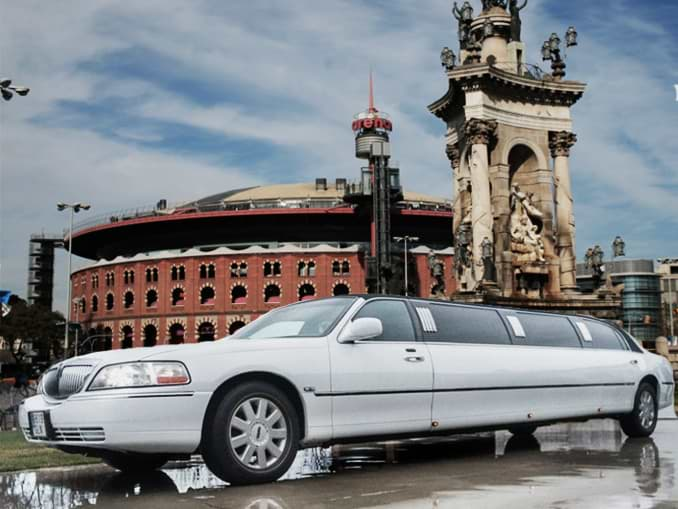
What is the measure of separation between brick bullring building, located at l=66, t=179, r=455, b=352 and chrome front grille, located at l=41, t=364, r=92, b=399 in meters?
64.9

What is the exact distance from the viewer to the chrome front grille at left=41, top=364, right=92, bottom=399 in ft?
20.9

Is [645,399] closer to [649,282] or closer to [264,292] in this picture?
[264,292]

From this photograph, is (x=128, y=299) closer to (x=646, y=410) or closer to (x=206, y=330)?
(x=206, y=330)

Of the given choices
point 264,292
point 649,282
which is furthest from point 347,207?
point 649,282

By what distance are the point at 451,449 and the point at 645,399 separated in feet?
10.2

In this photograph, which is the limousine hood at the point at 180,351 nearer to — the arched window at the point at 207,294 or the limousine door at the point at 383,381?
the limousine door at the point at 383,381

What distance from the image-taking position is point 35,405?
21.6 feet

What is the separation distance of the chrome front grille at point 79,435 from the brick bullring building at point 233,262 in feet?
214

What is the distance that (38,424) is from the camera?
6.45m

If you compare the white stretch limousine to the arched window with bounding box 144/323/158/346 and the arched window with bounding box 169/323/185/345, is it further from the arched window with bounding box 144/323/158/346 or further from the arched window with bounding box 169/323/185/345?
the arched window with bounding box 144/323/158/346

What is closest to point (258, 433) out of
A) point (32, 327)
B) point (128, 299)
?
point (128, 299)

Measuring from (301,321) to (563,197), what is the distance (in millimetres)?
24499

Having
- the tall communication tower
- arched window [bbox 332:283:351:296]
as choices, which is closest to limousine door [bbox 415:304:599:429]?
the tall communication tower

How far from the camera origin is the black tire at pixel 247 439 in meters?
6.20
